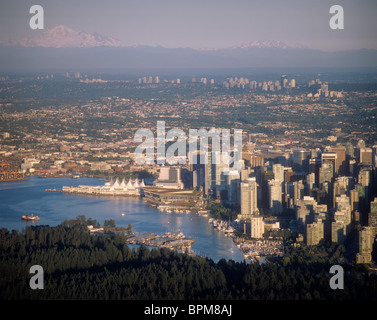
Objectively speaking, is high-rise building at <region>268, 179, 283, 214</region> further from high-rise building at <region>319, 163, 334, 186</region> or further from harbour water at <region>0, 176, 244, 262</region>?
harbour water at <region>0, 176, 244, 262</region>

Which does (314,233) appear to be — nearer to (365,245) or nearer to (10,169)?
(365,245)

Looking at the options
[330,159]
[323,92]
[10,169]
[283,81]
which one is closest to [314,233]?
[330,159]

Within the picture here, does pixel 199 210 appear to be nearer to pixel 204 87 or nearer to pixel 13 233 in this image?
pixel 13 233

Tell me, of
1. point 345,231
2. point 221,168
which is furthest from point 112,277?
point 221,168

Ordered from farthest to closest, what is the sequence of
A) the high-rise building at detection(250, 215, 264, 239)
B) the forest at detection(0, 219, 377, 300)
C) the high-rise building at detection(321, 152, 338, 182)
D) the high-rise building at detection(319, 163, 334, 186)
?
the high-rise building at detection(321, 152, 338, 182)
the high-rise building at detection(319, 163, 334, 186)
the high-rise building at detection(250, 215, 264, 239)
the forest at detection(0, 219, 377, 300)

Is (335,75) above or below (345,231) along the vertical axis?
above

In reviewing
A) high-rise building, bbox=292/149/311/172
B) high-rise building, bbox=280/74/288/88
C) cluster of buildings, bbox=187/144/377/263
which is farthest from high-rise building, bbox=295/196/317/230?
high-rise building, bbox=280/74/288/88
